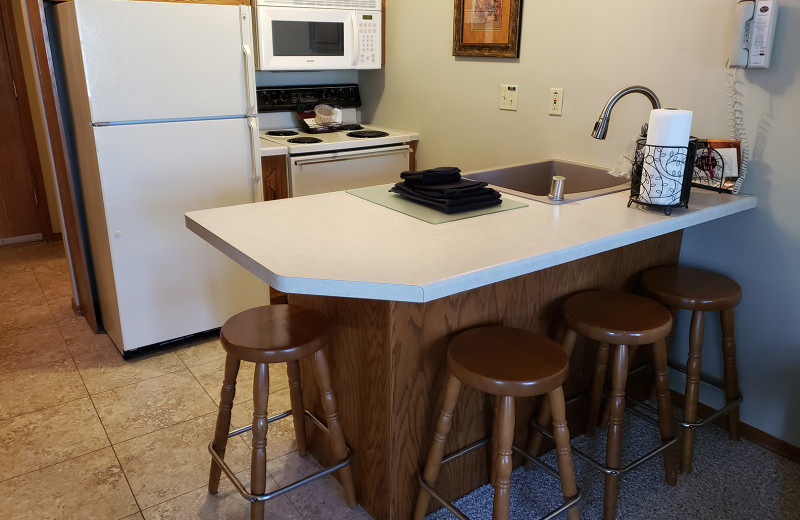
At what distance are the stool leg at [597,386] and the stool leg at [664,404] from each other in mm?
169

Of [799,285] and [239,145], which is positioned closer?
[799,285]

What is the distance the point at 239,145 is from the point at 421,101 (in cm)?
109

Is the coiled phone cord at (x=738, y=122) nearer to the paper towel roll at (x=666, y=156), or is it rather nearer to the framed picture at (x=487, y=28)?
the paper towel roll at (x=666, y=156)

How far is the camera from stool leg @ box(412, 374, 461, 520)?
158 cm

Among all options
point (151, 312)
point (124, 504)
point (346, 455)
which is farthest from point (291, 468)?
point (151, 312)

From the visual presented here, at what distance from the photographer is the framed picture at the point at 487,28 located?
2703 millimetres

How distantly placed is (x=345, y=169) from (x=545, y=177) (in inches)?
42.6

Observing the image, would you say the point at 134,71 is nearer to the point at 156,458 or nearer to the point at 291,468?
the point at 156,458

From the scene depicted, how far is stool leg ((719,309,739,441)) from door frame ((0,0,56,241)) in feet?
14.0

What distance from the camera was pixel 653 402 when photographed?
249 cm

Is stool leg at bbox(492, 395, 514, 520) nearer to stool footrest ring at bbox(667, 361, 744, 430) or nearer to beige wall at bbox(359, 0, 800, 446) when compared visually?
stool footrest ring at bbox(667, 361, 744, 430)

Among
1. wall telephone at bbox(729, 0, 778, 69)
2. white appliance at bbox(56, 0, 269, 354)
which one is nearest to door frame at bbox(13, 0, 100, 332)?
white appliance at bbox(56, 0, 269, 354)

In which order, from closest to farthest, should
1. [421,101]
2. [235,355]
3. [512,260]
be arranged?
[512,260] < [235,355] < [421,101]

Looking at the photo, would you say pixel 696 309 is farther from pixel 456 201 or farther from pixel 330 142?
pixel 330 142
